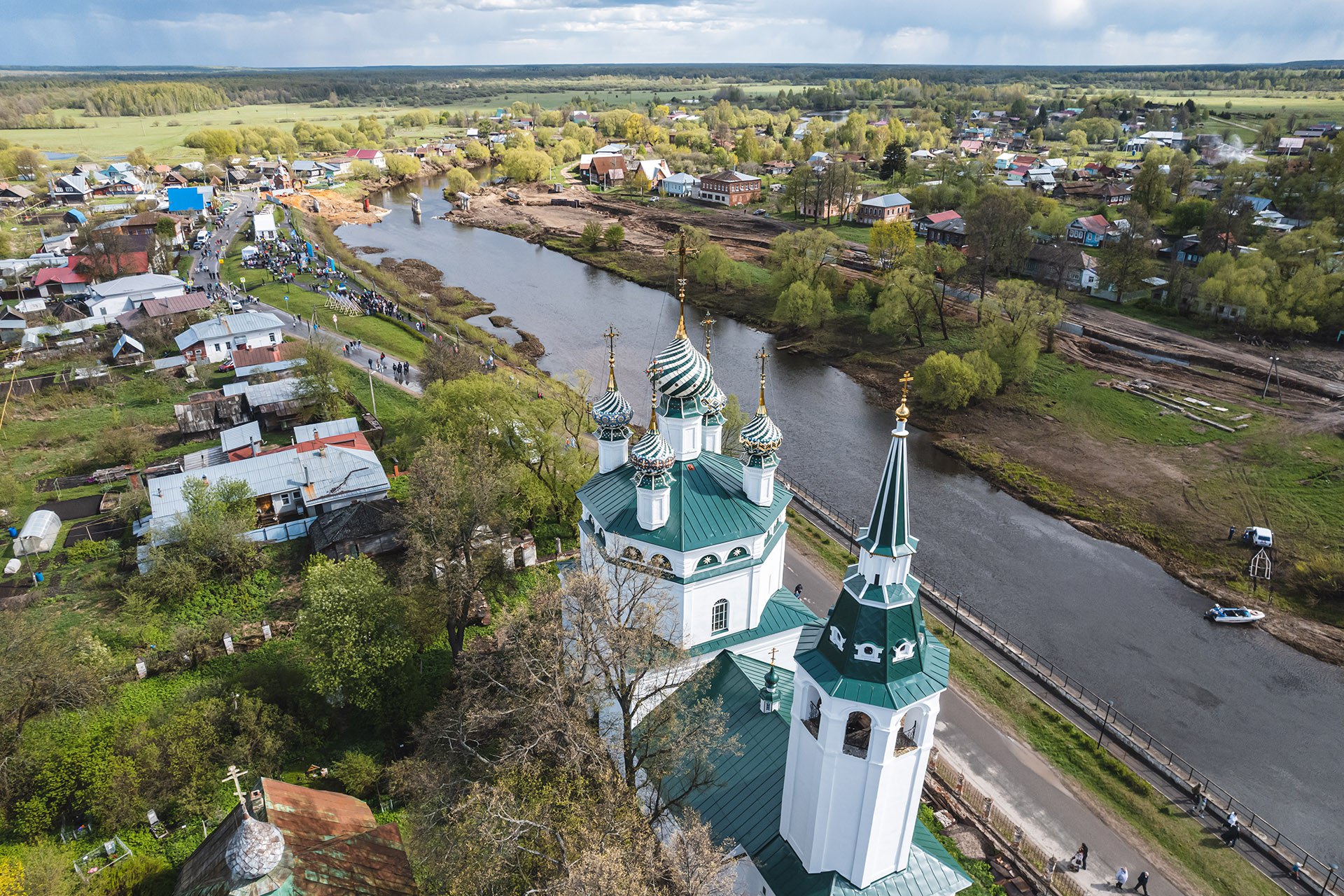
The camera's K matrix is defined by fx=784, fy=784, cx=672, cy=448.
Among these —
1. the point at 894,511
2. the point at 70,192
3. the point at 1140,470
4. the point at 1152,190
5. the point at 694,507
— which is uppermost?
the point at 894,511

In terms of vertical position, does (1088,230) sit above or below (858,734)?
below

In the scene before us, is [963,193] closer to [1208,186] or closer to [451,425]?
[1208,186]

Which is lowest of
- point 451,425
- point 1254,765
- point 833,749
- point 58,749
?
point 1254,765

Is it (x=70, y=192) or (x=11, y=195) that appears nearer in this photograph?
(x=11, y=195)

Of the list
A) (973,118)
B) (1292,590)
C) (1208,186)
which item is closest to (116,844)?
(1292,590)

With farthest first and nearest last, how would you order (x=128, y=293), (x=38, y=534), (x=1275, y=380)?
(x=128, y=293), (x=1275, y=380), (x=38, y=534)

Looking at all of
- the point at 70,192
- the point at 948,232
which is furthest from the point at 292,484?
the point at 70,192

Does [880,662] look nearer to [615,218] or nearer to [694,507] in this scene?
[694,507]
